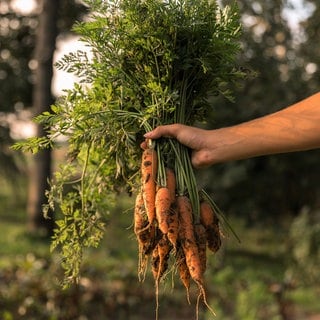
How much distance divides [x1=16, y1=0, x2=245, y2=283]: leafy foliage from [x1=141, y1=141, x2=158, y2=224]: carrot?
0.28 ft

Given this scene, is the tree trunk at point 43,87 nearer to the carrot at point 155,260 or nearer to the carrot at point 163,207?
the carrot at point 155,260

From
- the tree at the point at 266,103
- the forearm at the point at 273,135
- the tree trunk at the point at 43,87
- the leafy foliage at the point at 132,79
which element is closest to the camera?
the forearm at the point at 273,135

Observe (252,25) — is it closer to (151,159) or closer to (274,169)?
(274,169)

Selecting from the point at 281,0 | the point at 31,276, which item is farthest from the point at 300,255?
the point at 281,0

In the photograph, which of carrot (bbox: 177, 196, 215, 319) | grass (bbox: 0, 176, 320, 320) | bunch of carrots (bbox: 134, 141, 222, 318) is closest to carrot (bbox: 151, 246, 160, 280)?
bunch of carrots (bbox: 134, 141, 222, 318)

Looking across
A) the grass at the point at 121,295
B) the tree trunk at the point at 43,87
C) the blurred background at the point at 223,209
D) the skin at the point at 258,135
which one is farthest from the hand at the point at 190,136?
the tree trunk at the point at 43,87

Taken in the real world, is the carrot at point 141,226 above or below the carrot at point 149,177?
below

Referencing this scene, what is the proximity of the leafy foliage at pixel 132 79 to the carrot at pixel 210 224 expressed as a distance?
0.25 metres

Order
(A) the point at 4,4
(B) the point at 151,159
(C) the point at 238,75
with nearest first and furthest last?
(B) the point at 151,159, (C) the point at 238,75, (A) the point at 4,4

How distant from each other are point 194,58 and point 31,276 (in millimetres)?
4341

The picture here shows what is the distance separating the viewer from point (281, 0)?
42.8ft

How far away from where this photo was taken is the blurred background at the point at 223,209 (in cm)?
678

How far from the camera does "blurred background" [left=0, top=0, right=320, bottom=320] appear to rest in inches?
267

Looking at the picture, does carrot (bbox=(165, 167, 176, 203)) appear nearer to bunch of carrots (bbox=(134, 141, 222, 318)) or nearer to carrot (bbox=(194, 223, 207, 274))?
bunch of carrots (bbox=(134, 141, 222, 318))
